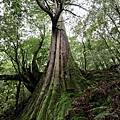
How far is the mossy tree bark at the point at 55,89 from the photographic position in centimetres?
427

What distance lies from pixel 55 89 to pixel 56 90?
0.16 feet

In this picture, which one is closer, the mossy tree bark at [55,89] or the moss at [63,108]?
the moss at [63,108]

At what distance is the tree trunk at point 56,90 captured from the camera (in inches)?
167

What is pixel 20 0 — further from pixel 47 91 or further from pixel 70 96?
pixel 70 96

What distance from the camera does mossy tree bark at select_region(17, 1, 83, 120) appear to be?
427 cm

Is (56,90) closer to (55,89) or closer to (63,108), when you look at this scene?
(55,89)

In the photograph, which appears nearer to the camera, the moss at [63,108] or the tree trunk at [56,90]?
the moss at [63,108]

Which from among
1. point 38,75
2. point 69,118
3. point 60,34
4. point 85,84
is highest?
point 60,34

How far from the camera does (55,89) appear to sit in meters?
5.03

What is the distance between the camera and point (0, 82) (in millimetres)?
6855

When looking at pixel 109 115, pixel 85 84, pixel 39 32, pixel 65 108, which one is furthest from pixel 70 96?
pixel 39 32

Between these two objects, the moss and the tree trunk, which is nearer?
the moss

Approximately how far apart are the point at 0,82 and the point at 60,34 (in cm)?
341

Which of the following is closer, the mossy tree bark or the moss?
the moss
